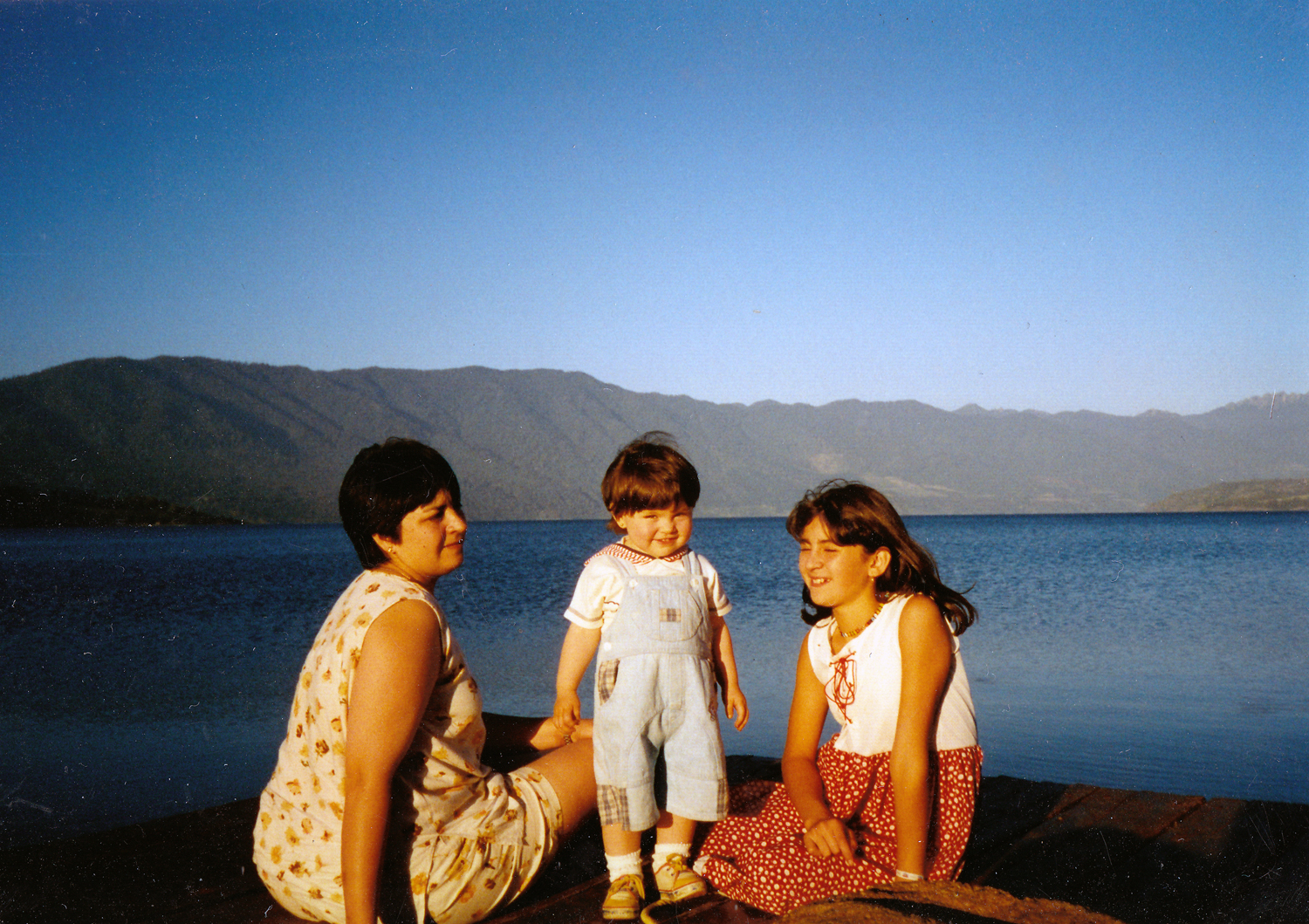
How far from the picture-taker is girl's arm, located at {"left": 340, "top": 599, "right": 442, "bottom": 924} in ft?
6.45

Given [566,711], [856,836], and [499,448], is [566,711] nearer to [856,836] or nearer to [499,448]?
[856,836]

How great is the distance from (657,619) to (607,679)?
238 millimetres

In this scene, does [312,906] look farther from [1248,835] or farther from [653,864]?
[1248,835]

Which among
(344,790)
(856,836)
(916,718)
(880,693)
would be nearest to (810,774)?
(856,836)

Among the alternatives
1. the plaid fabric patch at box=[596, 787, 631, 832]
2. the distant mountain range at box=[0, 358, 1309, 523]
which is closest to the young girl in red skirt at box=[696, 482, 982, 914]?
the plaid fabric patch at box=[596, 787, 631, 832]

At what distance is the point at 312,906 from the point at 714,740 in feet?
3.84

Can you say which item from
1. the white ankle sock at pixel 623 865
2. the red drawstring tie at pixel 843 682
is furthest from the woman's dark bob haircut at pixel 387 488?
the red drawstring tie at pixel 843 682

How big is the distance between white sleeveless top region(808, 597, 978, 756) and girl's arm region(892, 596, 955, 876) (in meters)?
0.06

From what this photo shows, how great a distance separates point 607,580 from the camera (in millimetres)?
2873

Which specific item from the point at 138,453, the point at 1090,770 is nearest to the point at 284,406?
the point at 138,453

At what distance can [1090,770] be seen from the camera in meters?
6.18

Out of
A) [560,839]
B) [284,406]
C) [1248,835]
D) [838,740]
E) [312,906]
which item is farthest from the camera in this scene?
[284,406]

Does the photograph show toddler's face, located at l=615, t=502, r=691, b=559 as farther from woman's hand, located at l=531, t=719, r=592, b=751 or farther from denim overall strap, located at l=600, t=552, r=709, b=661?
woman's hand, located at l=531, t=719, r=592, b=751

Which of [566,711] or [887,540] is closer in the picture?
[887,540]
